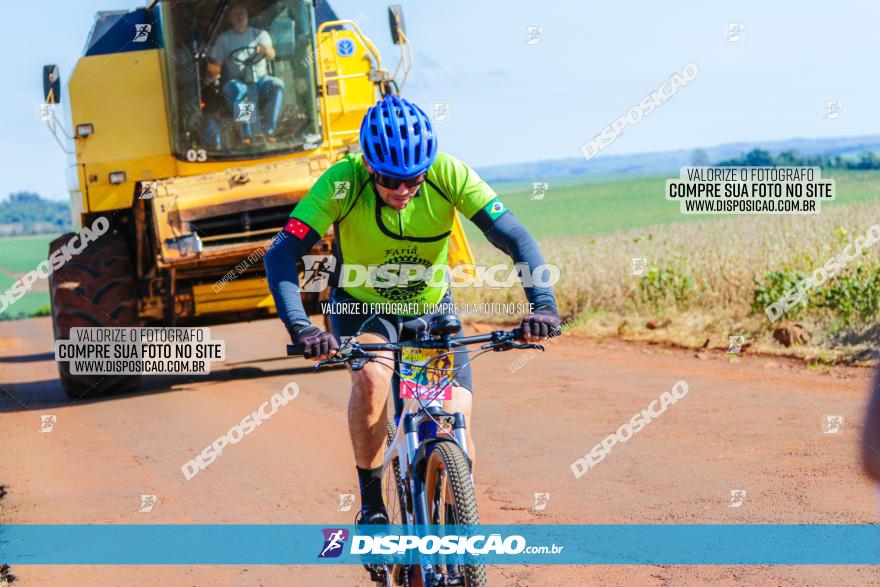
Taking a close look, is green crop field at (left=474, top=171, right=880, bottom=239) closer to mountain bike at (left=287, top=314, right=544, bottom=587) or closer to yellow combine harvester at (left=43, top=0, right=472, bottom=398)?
yellow combine harvester at (left=43, top=0, right=472, bottom=398)

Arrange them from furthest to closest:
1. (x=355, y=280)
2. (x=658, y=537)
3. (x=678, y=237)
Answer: (x=678, y=237) < (x=658, y=537) < (x=355, y=280)

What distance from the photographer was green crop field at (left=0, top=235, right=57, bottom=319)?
39844 millimetres

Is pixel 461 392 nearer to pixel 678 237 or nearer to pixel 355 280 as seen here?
pixel 355 280

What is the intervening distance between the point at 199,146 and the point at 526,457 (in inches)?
257

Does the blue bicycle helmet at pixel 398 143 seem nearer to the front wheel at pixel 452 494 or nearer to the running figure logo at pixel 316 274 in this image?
the front wheel at pixel 452 494

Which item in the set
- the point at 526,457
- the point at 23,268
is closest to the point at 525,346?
the point at 526,457

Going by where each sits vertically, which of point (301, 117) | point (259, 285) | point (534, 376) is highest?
point (301, 117)

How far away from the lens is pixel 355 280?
5.29 metres

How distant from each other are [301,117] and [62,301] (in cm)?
336

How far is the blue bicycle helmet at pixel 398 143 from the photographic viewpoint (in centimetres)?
483

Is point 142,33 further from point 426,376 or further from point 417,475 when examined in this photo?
point 417,475

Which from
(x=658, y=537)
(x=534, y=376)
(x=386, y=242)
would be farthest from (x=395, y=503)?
(x=534, y=376)

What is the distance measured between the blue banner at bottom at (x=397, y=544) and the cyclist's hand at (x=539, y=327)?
3.58ft

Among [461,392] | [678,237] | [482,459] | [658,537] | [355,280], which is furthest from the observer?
[678,237]
